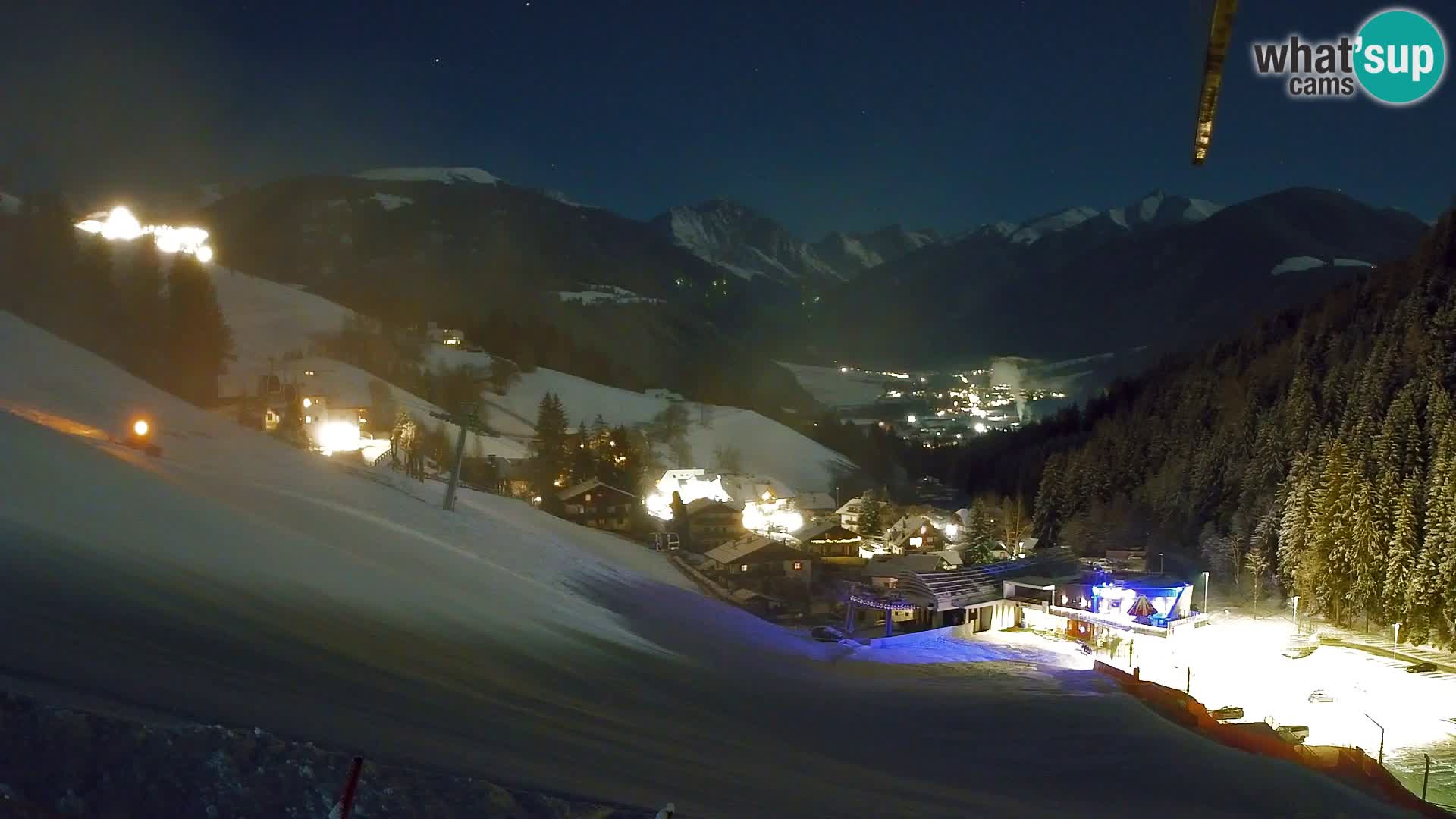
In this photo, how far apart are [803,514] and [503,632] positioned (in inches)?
2180

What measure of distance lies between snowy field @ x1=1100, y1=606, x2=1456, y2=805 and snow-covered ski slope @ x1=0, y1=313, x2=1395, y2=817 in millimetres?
6953

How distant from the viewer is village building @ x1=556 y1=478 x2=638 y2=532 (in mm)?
56250

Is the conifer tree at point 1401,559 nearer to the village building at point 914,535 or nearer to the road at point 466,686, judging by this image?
the road at point 466,686

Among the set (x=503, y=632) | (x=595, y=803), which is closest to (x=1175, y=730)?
(x=503, y=632)

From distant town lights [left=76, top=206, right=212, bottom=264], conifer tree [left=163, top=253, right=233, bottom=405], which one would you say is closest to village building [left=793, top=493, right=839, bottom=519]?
conifer tree [left=163, top=253, right=233, bottom=405]

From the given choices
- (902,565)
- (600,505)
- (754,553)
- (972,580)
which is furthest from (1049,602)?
(600,505)

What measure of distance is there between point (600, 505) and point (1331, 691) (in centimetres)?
4100

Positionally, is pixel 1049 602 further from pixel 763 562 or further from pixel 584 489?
pixel 584 489

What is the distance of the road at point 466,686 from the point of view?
6.27 m

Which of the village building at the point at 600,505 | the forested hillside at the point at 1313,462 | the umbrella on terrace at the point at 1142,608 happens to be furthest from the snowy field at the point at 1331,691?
the village building at the point at 600,505

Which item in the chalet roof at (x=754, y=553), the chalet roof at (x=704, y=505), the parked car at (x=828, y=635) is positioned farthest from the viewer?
the chalet roof at (x=704, y=505)

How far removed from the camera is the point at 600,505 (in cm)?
5709

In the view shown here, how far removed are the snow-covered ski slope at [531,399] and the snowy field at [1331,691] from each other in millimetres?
50110

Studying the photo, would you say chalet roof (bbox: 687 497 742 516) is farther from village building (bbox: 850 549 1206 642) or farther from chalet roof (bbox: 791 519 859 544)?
village building (bbox: 850 549 1206 642)
